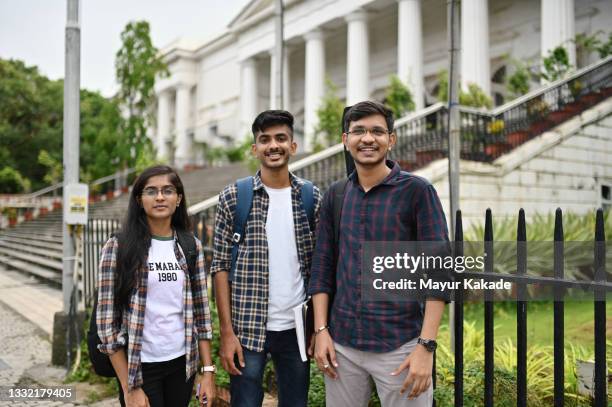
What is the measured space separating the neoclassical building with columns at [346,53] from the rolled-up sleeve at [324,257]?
11.9m

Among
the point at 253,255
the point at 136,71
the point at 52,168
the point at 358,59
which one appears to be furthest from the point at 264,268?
the point at 52,168

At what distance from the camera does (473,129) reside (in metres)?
11.3

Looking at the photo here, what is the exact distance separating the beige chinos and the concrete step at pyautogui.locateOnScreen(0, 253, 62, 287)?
1117cm

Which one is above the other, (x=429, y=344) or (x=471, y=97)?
(x=471, y=97)

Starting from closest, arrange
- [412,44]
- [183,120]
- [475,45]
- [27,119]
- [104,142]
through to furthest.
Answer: [475,45] < [412,44] < [104,142] < [27,119] < [183,120]

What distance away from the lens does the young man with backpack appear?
263 cm

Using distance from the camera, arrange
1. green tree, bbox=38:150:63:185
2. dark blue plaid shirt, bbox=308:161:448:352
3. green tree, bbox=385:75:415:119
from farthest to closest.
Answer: green tree, bbox=38:150:63:185 < green tree, bbox=385:75:415:119 < dark blue plaid shirt, bbox=308:161:448:352

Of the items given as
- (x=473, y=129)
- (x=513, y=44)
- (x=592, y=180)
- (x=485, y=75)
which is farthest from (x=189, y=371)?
(x=513, y=44)

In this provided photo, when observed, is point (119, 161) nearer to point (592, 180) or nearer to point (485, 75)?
point (485, 75)

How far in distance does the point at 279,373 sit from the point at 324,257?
73 cm

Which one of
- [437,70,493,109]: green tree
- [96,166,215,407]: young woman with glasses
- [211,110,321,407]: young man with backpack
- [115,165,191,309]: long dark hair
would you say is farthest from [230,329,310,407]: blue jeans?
[437,70,493,109]: green tree

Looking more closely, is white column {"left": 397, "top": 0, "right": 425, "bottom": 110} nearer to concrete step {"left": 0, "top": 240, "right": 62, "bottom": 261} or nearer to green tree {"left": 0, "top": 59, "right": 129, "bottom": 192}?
concrete step {"left": 0, "top": 240, "right": 62, "bottom": 261}

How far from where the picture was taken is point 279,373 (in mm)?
2762

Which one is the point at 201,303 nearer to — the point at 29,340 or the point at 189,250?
the point at 189,250
